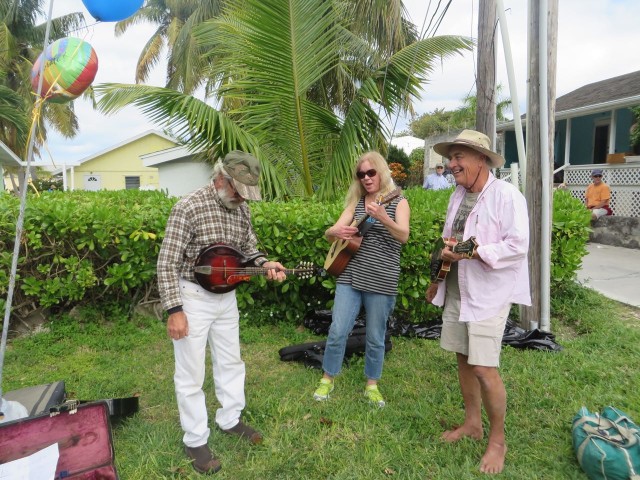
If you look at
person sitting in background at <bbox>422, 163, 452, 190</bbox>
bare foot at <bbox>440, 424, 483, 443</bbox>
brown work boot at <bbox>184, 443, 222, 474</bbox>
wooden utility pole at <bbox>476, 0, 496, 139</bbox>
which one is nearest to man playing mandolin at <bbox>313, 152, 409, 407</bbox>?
bare foot at <bbox>440, 424, 483, 443</bbox>

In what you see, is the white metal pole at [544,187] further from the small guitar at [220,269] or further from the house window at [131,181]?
the house window at [131,181]

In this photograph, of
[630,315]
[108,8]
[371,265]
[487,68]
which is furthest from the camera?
[630,315]

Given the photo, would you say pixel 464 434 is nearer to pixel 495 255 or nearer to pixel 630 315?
pixel 495 255

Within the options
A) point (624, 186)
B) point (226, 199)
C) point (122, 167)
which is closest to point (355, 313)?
point (226, 199)

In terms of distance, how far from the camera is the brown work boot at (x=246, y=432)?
3.04m

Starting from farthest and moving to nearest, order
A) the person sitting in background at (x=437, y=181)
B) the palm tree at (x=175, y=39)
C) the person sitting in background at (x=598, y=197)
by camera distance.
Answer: the palm tree at (x=175, y=39)
the person sitting in background at (x=437, y=181)
the person sitting in background at (x=598, y=197)

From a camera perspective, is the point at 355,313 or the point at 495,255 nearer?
the point at 495,255

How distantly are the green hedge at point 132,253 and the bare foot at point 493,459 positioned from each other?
226cm

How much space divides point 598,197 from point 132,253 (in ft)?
33.9

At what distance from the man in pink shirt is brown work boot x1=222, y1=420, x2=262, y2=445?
1.37m

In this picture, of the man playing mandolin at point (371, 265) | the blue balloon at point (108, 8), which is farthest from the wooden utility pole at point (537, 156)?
the blue balloon at point (108, 8)

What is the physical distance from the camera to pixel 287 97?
20.6 feet

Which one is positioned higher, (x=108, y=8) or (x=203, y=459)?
(x=108, y=8)

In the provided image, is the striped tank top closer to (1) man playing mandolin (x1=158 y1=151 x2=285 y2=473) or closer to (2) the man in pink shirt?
(2) the man in pink shirt
